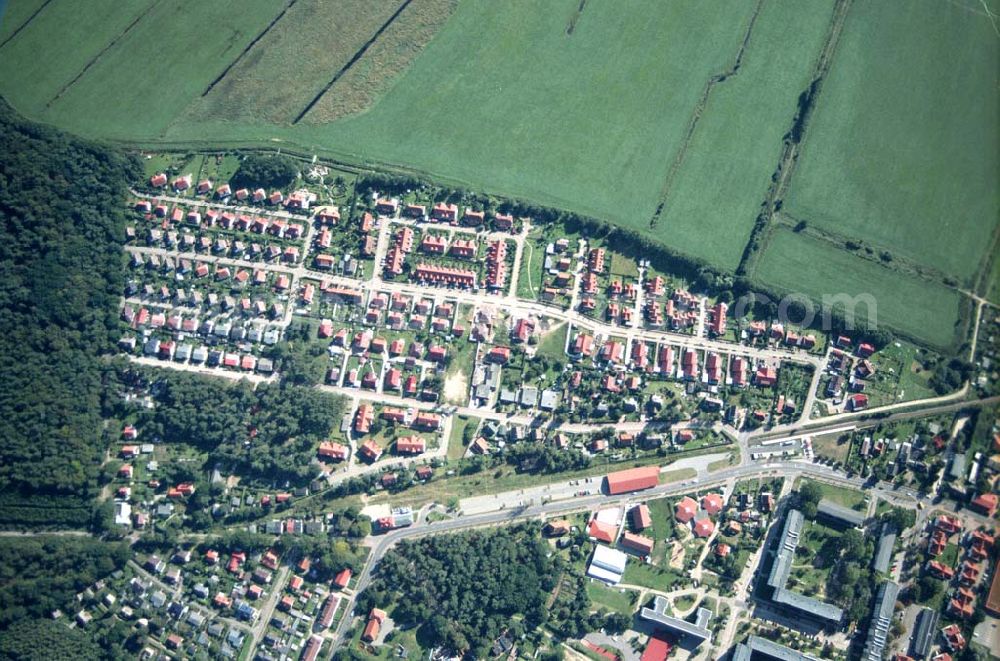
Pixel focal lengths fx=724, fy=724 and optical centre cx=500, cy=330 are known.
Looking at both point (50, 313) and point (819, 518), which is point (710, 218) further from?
point (50, 313)

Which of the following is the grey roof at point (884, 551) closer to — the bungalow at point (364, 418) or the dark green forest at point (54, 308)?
the bungalow at point (364, 418)

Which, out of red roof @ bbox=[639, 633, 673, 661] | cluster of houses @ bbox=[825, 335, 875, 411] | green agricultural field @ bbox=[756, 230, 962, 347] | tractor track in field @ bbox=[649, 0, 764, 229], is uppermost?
tractor track in field @ bbox=[649, 0, 764, 229]

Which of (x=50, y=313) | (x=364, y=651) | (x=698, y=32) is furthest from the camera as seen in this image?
(x=698, y=32)

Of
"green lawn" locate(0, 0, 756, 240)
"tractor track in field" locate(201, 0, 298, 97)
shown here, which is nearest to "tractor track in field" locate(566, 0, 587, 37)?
"green lawn" locate(0, 0, 756, 240)

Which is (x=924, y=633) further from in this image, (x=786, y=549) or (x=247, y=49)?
(x=247, y=49)

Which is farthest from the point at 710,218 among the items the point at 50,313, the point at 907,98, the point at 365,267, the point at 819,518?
the point at 50,313

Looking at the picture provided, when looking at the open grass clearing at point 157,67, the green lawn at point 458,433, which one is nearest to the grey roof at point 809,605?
the green lawn at point 458,433

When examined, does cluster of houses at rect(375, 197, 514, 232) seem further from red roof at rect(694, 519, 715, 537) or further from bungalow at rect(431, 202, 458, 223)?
red roof at rect(694, 519, 715, 537)
